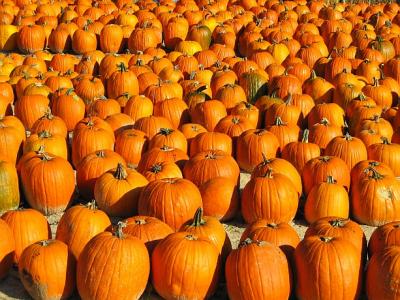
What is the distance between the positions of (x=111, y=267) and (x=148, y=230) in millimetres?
580

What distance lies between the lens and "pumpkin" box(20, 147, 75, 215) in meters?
6.21

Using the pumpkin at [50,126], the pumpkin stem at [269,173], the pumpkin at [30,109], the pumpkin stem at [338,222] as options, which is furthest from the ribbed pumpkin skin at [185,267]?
the pumpkin at [30,109]

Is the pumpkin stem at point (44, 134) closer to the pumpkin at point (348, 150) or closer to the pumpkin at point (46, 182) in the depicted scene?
the pumpkin at point (46, 182)

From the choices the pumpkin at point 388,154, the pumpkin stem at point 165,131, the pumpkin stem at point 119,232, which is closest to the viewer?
the pumpkin stem at point 119,232

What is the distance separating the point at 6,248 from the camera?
194 inches

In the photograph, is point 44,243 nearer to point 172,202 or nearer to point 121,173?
point 172,202

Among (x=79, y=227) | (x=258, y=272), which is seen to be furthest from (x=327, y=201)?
(x=79, y=227)

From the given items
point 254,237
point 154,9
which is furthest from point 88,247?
point 154,9

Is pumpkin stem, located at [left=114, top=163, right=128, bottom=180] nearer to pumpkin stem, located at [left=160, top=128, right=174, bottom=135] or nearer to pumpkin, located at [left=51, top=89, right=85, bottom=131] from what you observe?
pumpkin stem, located at [left=160, top=128, right=174, bottom=135]

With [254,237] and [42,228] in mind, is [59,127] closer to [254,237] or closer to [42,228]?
[42,228]

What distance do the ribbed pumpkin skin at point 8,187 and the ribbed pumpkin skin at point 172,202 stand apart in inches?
55.1

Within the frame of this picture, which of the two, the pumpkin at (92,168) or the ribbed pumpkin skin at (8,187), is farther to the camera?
the pumpkin at (92,168)

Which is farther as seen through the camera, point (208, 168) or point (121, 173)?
point (208, 168)

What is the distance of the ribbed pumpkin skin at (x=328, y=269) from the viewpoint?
4473mm
